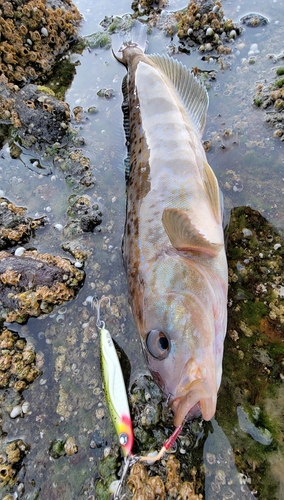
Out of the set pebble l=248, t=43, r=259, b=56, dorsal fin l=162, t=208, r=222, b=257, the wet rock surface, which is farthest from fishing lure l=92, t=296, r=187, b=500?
the wet rock surface

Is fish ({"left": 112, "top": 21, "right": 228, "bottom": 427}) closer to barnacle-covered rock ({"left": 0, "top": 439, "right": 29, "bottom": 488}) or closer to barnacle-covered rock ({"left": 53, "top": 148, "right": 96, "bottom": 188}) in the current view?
barnacle-covered rock ({"left": 53, "top": 148, "right": 96, "bottom": 188})

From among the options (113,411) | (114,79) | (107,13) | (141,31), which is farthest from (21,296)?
(107,13)

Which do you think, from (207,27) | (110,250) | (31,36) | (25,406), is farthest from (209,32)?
(25,406)

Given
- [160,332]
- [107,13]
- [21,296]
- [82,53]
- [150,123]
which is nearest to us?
[160,332]

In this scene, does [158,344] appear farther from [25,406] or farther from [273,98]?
[273,98]

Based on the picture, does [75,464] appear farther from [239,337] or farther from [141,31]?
[141,31]
